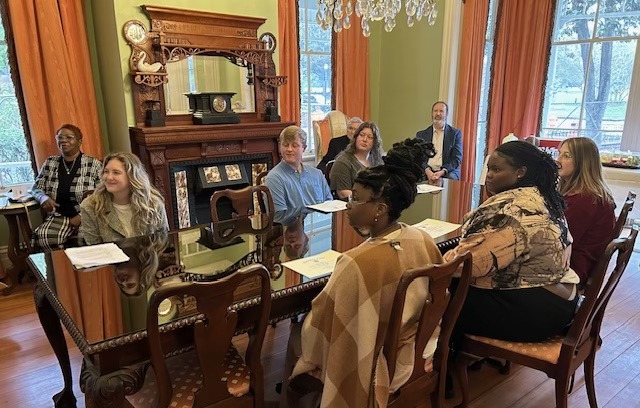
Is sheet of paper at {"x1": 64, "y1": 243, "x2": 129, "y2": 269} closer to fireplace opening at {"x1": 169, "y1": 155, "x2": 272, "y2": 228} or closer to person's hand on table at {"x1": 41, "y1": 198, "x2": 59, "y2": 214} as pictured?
person's hand on table at {"x1": 41, "y1": 198, "x2": 59, "y2": 214}

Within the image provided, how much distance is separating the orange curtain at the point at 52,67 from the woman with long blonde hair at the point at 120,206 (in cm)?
151

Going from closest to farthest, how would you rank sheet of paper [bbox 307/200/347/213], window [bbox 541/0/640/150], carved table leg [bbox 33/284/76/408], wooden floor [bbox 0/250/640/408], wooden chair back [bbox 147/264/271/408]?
wooden chair back [bbox 147/264/271/408], carved table leg [bbox 33/284/76/408], wooden floor [bbox 0/250/640/408], sheet of paper [bbox 307/200/347/213], window [bbox 541/0/640/150]

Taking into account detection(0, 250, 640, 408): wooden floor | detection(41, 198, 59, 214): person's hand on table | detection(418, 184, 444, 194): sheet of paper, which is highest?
detection(418, 184, 444, 194): sheet of paper

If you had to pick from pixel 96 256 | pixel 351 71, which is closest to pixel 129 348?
pixel 96 256

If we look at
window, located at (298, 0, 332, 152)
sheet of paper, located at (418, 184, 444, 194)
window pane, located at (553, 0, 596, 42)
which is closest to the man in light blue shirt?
sheet of paper, located at (418, 184, 444, 194)

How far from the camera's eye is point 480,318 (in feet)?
5.81

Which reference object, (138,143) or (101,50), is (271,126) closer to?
(138,143)

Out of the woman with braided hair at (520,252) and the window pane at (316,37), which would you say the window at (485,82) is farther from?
the woman with braided hair at (520,252)

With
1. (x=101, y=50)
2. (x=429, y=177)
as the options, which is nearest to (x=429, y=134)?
(x=429, y=177)

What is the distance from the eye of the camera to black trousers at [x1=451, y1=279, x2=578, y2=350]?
1.69 metres

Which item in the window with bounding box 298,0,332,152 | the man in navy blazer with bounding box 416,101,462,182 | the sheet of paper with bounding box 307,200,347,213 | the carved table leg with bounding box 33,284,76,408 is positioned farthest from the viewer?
the window with bounding box 298,0,332,152

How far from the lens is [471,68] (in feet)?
15.9

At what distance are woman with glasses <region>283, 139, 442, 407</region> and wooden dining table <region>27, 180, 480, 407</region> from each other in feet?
0.81

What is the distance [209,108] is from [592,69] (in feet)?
13.1
